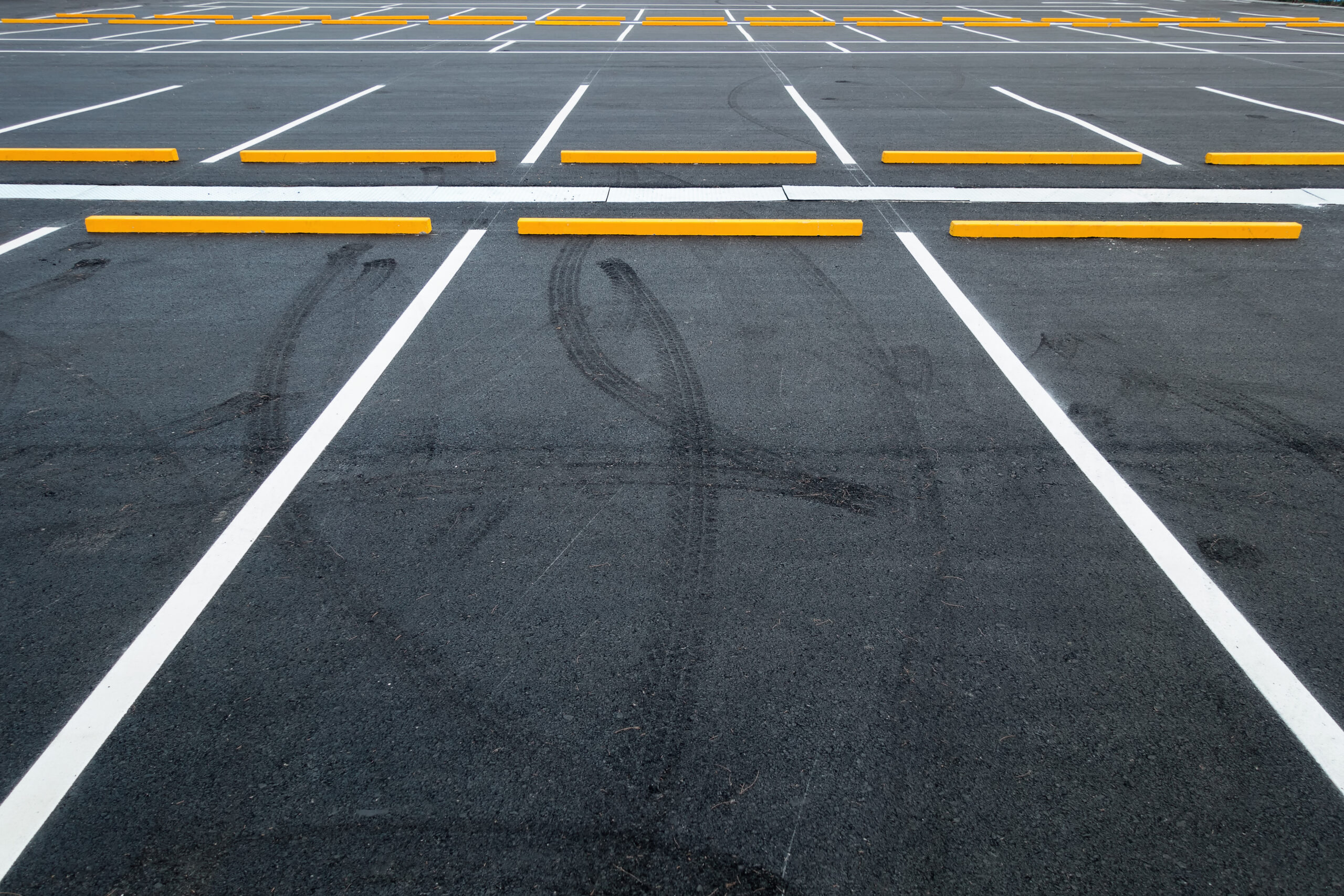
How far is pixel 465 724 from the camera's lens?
282cm

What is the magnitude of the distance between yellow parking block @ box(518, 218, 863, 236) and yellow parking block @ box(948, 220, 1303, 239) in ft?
3.45

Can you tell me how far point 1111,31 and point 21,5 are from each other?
1361 inches

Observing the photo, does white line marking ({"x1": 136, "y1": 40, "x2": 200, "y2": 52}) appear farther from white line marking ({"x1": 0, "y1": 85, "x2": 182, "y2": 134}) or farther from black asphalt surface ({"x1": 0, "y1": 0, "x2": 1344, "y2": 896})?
black asphalt surface ({"x1": 0, "y1": 0, "x2": 1344, "y2": 896})

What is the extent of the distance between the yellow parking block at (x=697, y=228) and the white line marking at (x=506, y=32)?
1470cm

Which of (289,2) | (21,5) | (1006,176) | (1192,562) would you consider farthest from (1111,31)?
(21,5)

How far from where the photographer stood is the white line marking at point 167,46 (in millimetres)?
17766

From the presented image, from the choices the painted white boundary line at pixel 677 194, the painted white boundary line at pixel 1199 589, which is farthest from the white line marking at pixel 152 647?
the painted white boundary line at pixel 1199 589

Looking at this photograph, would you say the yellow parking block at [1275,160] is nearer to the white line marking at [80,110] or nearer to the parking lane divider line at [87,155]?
the parking lane divider line at [87,155]

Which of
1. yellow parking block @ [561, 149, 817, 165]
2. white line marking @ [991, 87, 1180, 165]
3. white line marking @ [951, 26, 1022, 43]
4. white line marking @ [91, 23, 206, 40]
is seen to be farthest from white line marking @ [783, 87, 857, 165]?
white line marking @ [91, 23, 206, 40]

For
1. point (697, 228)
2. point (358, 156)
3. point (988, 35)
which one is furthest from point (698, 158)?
point (988, 35)

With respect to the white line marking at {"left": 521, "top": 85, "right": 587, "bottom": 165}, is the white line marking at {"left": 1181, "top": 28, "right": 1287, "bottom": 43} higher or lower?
higher

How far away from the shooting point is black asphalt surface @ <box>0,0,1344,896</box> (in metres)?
2.50

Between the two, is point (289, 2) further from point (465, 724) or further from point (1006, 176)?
point (465, 724)

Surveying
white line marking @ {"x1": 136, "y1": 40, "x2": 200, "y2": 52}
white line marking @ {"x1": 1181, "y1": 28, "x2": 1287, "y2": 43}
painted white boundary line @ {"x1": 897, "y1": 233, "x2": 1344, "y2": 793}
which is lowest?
painted white boundary line @ {"x1": 897, "y1": 233, "x2": 1344, "y2": 793}
